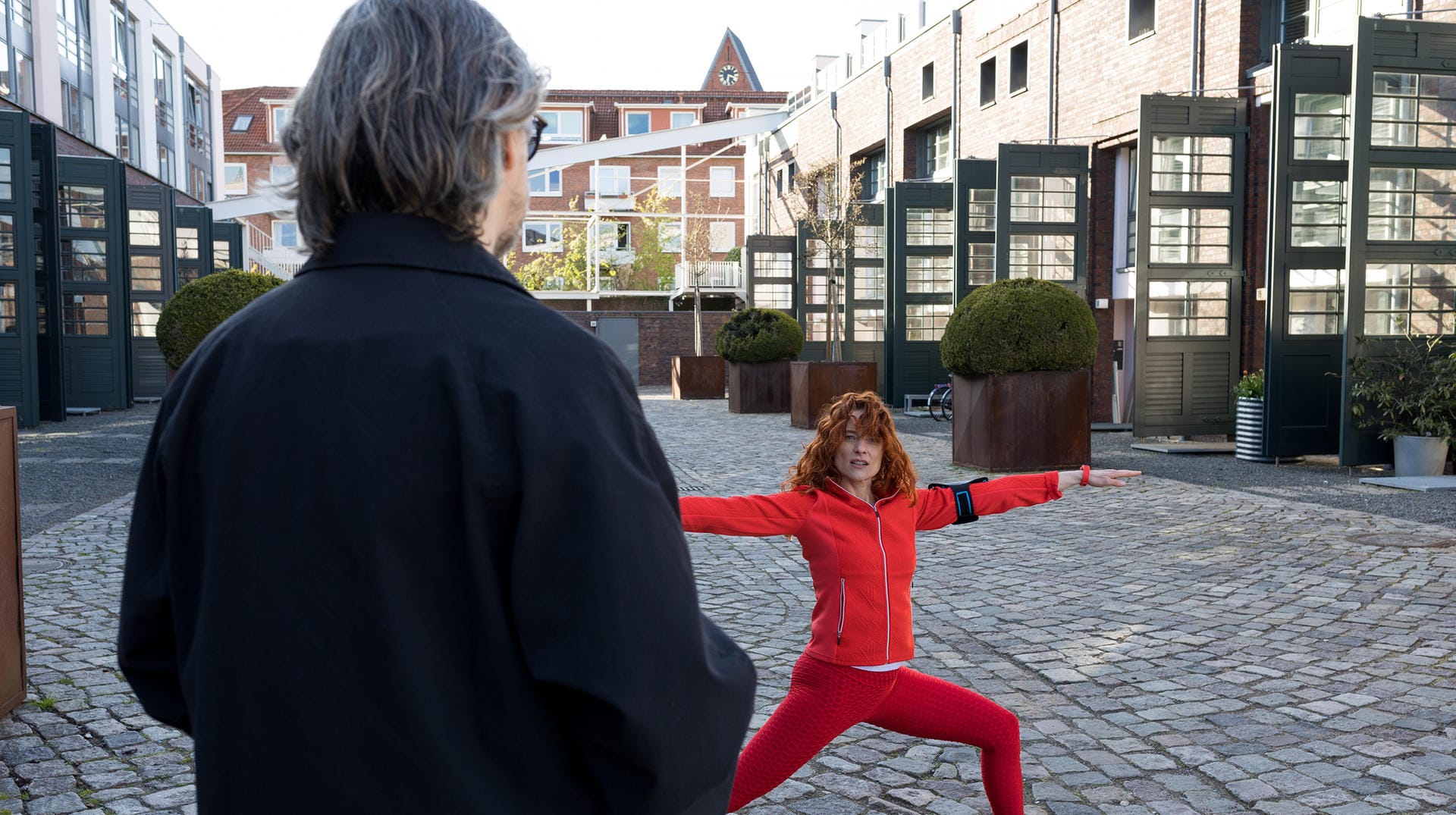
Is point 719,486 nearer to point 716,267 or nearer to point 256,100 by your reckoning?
point 716,267

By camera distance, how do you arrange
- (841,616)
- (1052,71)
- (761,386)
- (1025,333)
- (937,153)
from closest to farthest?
(841,616) → (1025,333) → (1052,71) → (761,386) → (937,153)

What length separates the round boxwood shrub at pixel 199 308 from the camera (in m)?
16.8

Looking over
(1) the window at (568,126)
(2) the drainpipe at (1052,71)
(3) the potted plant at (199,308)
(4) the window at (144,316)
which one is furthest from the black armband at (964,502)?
(1) the window at (568,126)

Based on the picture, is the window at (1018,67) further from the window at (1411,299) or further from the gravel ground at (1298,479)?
the window at (1411,299)

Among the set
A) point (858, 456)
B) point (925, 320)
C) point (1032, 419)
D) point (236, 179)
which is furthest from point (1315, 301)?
point (236, 179)

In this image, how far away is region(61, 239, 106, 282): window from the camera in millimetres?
21203

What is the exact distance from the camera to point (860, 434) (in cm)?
308

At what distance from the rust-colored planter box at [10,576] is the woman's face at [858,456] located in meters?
2.88

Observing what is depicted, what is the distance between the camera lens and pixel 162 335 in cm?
1741

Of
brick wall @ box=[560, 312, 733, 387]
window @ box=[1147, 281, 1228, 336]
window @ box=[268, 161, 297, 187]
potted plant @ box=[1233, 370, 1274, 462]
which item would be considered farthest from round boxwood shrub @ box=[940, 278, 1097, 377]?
brick wall @ box=[560, 312, 733, 387]

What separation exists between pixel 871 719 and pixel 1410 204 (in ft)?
34.8

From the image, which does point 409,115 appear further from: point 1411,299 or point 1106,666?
point 1411,299

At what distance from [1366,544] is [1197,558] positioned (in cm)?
127

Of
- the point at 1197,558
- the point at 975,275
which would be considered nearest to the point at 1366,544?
the point at 1197,558
